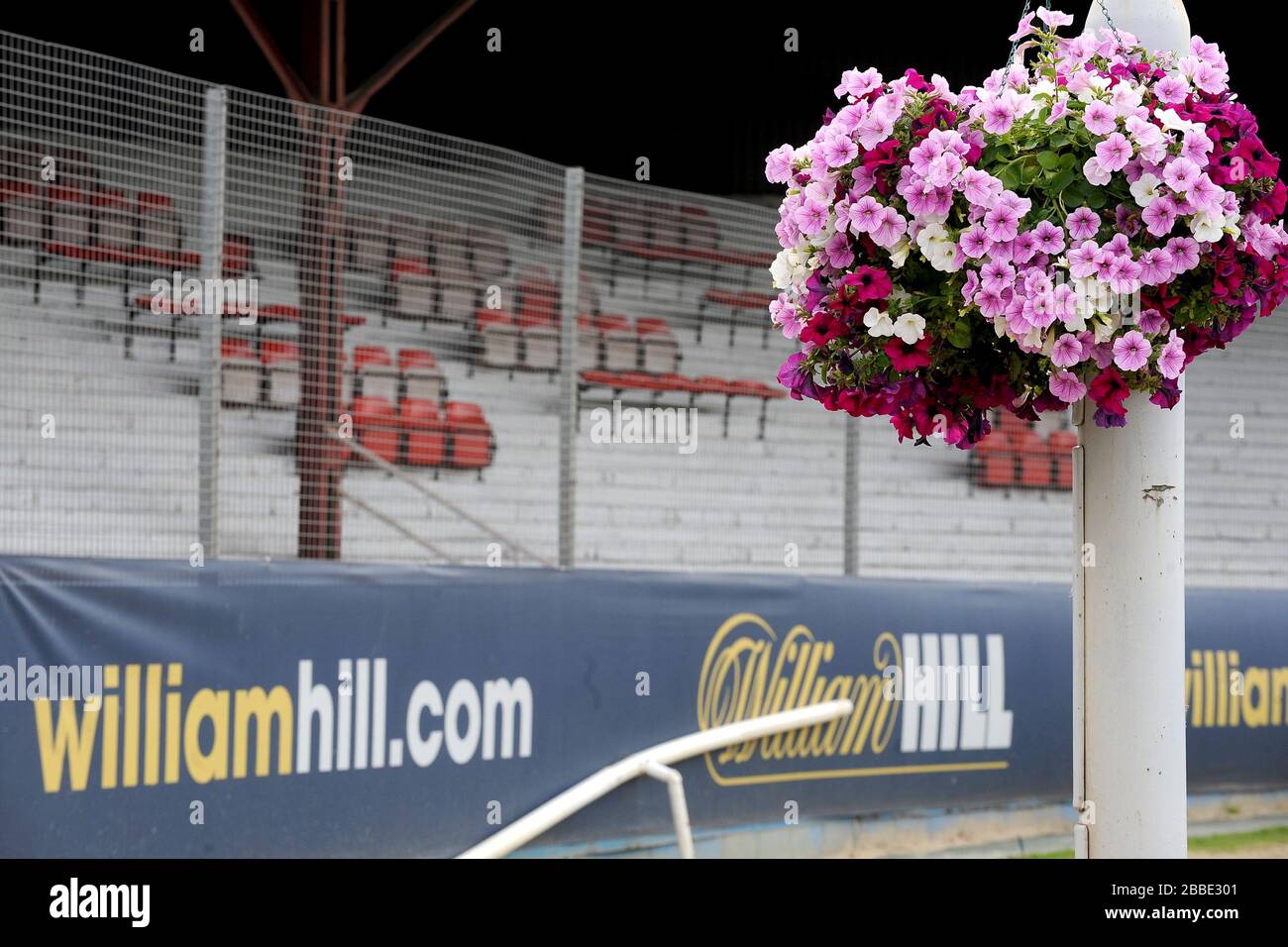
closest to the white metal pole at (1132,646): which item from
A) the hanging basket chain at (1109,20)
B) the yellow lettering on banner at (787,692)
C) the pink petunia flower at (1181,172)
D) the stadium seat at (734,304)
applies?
the pink petunia flower at (1181,172)

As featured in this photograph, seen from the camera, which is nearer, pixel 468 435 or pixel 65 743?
pixel 65 743

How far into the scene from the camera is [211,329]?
5.47 m

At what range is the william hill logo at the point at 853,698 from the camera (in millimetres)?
6969

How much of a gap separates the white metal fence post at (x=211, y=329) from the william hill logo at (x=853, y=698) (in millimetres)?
2441

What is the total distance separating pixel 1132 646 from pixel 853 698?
4776 mm

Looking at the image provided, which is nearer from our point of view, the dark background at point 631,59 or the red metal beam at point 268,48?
the red metal beam at point 268,48

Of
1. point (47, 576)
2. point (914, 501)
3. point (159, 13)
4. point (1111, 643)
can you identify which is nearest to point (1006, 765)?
point (914, 501)

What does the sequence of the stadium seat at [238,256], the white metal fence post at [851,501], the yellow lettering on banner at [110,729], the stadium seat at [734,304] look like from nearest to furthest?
1. the yellow lettering on banner at [110,729]
2. the stadium seat at [238,256]
3. the stadium seat at [734,304]
4. the white metal fence post at [851,501]

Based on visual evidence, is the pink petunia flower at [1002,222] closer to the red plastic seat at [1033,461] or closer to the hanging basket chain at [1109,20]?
the hanging basket chain at [1109,20]

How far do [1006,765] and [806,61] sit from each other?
8013 mm

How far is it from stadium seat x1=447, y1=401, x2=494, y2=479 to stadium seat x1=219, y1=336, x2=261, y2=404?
835 mm

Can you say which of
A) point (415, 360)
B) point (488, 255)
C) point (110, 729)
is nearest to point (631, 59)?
point (488, 255)

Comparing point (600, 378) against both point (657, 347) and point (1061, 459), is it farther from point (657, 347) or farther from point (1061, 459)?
point (1061, 459)
